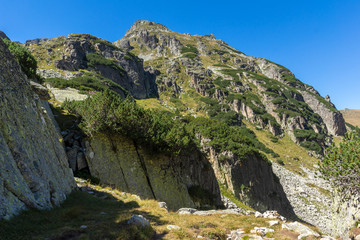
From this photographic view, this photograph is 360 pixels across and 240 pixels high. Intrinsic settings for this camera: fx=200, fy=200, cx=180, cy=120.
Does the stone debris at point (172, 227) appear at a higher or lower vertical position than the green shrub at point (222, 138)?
lower

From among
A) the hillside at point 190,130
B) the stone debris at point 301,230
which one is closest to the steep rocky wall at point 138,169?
the hillside at point 190,130

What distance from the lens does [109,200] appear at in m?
11.8

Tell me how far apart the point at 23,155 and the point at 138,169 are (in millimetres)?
10819

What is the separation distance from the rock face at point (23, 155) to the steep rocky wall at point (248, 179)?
28.8m

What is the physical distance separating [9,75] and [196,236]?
442 inches

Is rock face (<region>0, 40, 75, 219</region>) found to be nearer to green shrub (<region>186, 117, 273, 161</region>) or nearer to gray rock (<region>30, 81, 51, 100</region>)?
gray rock (<region>30, 81, 51, 100</region>)

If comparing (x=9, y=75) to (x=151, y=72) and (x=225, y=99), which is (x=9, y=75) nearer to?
(x=225, y=99)

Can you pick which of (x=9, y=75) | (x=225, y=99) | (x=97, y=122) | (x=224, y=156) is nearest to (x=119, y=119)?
(x=97, y=122)

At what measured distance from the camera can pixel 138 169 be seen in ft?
59.6

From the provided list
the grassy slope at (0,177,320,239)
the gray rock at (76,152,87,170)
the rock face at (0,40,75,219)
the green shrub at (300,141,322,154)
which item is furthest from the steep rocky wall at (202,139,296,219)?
the green shrub at (300,141,322,154)

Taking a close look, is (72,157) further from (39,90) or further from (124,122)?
(39,90)

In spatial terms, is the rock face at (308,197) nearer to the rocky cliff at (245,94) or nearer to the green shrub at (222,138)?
the green shrub at (222,138)

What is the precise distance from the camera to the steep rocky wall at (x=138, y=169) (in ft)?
53.5

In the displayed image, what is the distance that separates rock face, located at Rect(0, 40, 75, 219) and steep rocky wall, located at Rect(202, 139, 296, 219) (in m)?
28.8
